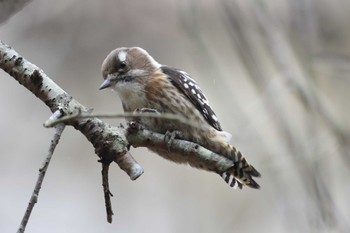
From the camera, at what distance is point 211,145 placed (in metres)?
3.15

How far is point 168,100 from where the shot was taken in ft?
10.5

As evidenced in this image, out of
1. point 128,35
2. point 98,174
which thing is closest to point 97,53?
point 128,35

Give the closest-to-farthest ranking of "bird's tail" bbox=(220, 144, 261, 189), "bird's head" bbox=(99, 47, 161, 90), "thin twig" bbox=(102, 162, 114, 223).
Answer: "thin twig" bbox=(102, 162, 114, 223), "bird's tail" bbox=(220, 144, 261, 189), "bird's head" bbox=(99, 47, 161, 90)

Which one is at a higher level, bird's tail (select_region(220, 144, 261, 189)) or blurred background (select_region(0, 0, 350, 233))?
blurred background (select_region(0, 0, 350, 233))

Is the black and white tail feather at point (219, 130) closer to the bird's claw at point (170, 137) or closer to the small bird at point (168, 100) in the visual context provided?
the small bird at point (168, 100)

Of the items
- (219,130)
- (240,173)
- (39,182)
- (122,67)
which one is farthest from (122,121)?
(39,182)

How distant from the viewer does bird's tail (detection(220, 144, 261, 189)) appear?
2.97 metres

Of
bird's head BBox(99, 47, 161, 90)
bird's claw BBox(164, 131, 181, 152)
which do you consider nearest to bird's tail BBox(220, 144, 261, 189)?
bird's claw BBox(164, 131, 181, 152)

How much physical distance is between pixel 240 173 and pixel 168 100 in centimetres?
50

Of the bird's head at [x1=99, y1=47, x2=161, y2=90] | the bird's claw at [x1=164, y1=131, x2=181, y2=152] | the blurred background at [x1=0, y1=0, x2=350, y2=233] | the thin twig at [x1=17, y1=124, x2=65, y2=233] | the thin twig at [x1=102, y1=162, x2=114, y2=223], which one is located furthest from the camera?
Answer: the blurred background at [x1=0, y1=0, x2=350, y2=233]

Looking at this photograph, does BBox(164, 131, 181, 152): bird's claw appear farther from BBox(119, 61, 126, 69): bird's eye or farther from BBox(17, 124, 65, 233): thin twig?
BBox(17, 124, 65, 233): thin twig

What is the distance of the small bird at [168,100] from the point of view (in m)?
3.03

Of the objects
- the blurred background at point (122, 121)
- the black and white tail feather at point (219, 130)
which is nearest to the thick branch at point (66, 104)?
the black and white tail feather at point (219, 130)

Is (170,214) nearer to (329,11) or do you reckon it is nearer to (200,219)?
(200,219)
